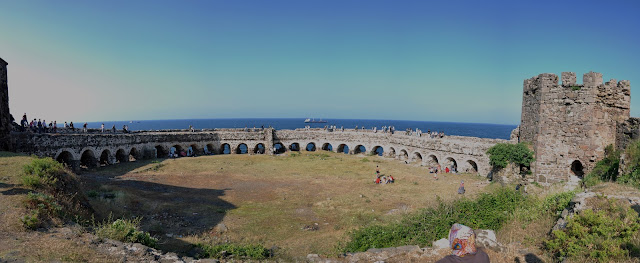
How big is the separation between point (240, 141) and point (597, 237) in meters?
34.3

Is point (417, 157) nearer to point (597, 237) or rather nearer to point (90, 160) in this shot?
point (597, 237)

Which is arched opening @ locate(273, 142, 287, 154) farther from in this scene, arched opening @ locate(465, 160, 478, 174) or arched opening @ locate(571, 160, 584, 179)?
arched opening @ locate(571, 160, 584, 179)

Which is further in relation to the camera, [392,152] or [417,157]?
[392,152]

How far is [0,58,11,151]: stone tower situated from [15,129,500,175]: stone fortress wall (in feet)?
6.53

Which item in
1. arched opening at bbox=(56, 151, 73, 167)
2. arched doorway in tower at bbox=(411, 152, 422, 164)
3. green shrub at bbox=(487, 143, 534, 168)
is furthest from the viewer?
arched doorway in tower at bbox=(411, 152, 422, 164)

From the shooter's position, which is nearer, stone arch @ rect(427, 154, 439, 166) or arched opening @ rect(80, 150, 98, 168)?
arched opening @ rect(80, 150, 98, 168)

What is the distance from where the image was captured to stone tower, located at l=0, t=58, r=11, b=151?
60.6 feet

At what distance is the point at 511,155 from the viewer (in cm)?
1667

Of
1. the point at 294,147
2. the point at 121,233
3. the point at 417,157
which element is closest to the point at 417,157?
the point at 417,157

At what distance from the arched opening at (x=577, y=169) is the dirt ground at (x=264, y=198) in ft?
15.8

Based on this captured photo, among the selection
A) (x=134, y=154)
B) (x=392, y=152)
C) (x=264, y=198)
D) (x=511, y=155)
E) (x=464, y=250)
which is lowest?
(x=264, y=198)

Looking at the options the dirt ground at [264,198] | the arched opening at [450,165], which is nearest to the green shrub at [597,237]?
the dirt ground at [264,198]

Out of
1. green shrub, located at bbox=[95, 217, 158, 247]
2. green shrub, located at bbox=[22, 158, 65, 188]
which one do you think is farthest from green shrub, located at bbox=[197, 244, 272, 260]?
green shrub, located at bbox=[22, 158, 65, 188]

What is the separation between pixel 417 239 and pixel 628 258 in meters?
5.00
